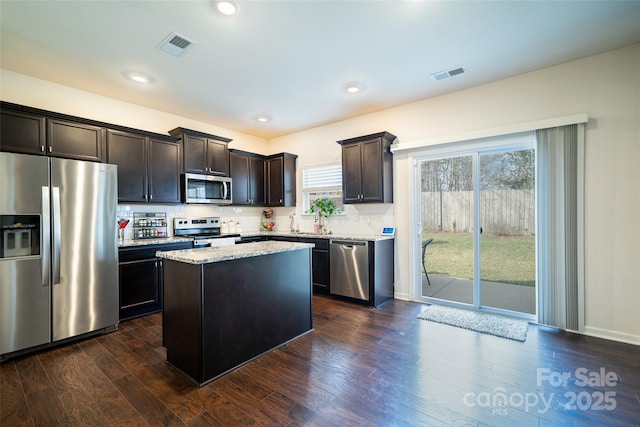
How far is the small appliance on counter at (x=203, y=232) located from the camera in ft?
13.8

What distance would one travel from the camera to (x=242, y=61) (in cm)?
296

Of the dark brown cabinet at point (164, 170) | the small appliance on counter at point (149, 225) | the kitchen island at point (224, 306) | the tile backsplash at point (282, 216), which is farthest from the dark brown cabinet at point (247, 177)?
the kitchen island at point (224, 306)

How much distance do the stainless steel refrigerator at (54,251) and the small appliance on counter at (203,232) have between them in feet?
4.05

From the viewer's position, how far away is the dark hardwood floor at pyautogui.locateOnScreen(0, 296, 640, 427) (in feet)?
5.77

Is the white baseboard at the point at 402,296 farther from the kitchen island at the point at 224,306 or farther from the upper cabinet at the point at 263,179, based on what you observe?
the upper cabinet at the point at 263,179

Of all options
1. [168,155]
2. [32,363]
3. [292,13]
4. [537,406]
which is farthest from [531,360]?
[168,155]

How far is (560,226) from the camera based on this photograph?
3.01 m

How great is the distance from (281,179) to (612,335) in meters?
4.86

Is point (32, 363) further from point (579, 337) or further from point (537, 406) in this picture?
point (579, 337)

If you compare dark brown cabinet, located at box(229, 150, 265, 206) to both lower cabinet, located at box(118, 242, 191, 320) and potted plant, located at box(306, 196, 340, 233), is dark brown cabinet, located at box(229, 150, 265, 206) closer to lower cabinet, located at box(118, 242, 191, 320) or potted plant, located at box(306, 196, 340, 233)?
potted plant, located at box(306, 196, 340, 233)

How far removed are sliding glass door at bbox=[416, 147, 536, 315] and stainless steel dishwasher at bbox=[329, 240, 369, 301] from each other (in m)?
0.91

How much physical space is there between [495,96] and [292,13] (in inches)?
106

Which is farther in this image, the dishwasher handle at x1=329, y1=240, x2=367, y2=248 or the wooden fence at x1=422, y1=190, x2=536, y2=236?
the dishwasher handle at x1=329, y1=240, x2=367, y2=248

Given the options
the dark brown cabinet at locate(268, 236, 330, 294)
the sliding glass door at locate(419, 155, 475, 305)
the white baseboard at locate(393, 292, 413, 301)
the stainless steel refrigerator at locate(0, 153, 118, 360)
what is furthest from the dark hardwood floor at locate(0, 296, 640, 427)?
the dark brown cabinet at locate(268, 236, 330, 294)
